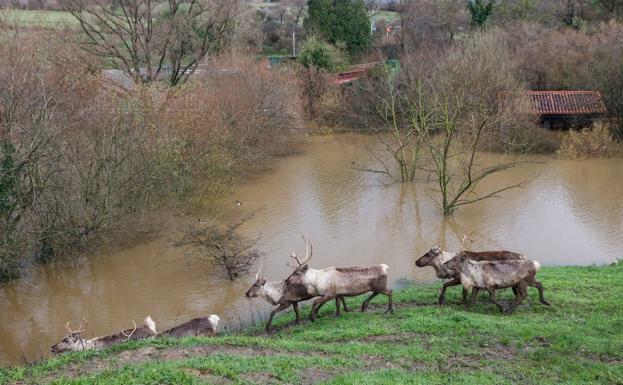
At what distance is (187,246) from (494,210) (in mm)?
11187

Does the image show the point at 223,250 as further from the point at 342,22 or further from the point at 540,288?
the point at 342,22

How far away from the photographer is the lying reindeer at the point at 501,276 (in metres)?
12.3

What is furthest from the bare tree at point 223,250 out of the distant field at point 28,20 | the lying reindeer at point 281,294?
the distant field at point 28,20

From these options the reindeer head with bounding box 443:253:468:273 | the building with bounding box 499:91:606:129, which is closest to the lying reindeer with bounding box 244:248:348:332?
the reindeer head with bounding box 443:253:468:273

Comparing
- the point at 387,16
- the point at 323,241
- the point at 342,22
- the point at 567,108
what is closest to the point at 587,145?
the point at 567,108

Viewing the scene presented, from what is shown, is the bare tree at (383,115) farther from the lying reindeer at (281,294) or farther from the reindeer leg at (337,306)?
the lying reindeer at (281,294)

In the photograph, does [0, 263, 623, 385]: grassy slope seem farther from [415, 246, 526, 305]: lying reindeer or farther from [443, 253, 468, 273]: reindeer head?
[443, 253, 468, 273]: reindeer head

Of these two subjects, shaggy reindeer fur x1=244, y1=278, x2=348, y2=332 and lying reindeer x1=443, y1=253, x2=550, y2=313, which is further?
shaggy reindeer fur x1=244, y1=278, x2=348, y2=332

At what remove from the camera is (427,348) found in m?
10.3

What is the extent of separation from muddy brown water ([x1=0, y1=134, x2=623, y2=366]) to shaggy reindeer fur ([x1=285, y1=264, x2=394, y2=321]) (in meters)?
2.26

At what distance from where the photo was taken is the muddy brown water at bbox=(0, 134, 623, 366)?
14.8m

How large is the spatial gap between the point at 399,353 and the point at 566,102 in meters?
27.3

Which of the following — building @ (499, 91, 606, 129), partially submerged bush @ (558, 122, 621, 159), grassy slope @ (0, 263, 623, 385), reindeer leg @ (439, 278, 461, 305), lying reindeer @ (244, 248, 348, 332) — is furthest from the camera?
building @ (499, 91, 606, 129)

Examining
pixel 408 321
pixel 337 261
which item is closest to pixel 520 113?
pixel 337 261
